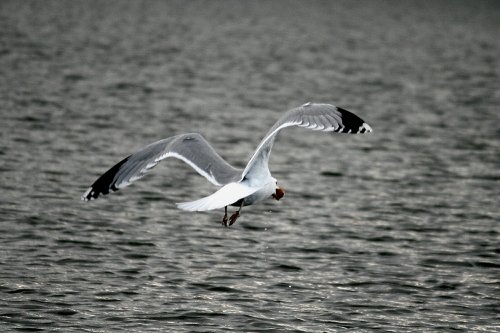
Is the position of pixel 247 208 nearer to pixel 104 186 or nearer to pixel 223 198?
pixel 104 186

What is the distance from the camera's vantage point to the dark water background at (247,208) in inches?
433

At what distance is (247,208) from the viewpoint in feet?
52.2

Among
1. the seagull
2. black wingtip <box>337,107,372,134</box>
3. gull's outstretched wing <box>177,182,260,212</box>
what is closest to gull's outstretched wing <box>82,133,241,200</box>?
the seagull

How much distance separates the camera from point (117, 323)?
10.2 meters

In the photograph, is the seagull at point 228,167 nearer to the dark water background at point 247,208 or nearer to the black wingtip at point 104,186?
the black wingtip at point 104,186

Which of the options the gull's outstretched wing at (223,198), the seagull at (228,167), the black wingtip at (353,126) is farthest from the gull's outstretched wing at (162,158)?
the black wingtip at (353,126)

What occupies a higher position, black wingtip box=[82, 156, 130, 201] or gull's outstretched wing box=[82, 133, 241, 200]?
gull's outstretched wing box=[82, 133, 241, 200]

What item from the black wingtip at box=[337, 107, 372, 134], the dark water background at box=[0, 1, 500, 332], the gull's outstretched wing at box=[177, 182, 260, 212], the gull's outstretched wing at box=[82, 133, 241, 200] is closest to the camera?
the gull's outstretched wing at box=[177, 182, 260, 212]

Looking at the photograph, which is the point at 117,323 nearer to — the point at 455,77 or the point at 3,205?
the point at 3,205

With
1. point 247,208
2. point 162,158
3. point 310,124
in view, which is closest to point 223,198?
point 162,158

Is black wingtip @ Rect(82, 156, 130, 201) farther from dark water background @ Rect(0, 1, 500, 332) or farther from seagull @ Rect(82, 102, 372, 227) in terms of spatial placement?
dark water background @ Rect(0, 1, 500, 332)

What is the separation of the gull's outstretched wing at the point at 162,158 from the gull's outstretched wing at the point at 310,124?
0.90 feet

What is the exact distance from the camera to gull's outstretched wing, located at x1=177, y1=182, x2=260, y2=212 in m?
9.32

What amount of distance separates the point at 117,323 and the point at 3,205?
5.13m
